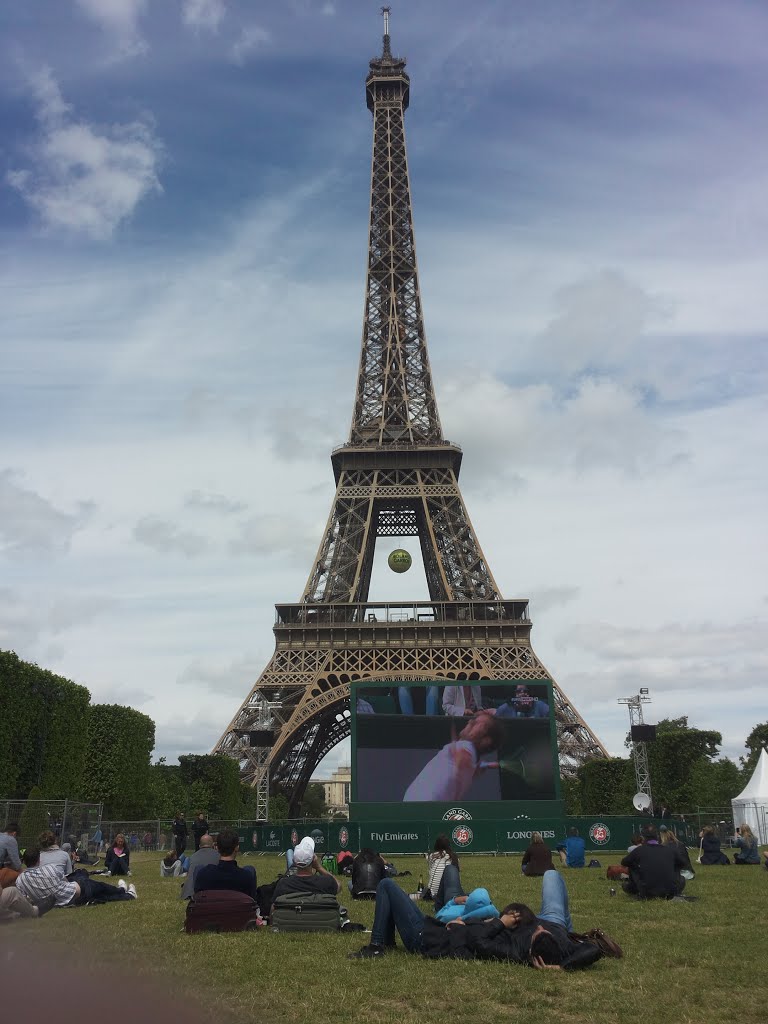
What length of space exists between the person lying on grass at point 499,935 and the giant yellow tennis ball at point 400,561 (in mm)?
59413

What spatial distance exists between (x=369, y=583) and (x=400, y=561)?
30.7ft

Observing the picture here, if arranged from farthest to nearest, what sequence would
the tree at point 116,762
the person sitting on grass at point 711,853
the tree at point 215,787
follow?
the tree at point 215,787, the tree at point 116,762, the person sitting on grass at point 711,853

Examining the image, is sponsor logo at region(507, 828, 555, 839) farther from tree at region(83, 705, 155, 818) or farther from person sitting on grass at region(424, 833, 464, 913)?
tree at region(83, 705, 155, 818)

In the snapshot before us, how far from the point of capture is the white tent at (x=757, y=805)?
34.3m

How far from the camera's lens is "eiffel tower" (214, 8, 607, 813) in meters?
49.0

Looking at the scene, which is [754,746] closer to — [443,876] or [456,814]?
[456,814]

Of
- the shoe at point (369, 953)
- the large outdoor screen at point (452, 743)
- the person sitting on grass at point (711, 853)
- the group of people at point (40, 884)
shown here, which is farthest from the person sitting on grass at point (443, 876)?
the large outdoor screen at point (452, 743)

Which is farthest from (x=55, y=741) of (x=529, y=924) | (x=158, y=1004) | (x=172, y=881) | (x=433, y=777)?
(x=158, y=1004)

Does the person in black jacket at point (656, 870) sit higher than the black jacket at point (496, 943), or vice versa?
the person in black jacket at point (656, 870)

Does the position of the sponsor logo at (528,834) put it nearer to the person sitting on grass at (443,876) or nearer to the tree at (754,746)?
the person sitting on grass at (443,876)

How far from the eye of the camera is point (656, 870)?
13.0 metres

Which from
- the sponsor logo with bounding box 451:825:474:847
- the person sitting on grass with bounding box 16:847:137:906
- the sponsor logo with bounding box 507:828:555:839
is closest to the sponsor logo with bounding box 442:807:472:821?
the sponsor logo with bounding box 507:828:555:839

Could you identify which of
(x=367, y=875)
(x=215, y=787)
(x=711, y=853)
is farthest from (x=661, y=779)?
(x=367, y=875)

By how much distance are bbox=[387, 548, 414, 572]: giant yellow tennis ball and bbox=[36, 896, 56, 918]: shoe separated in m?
56.3
